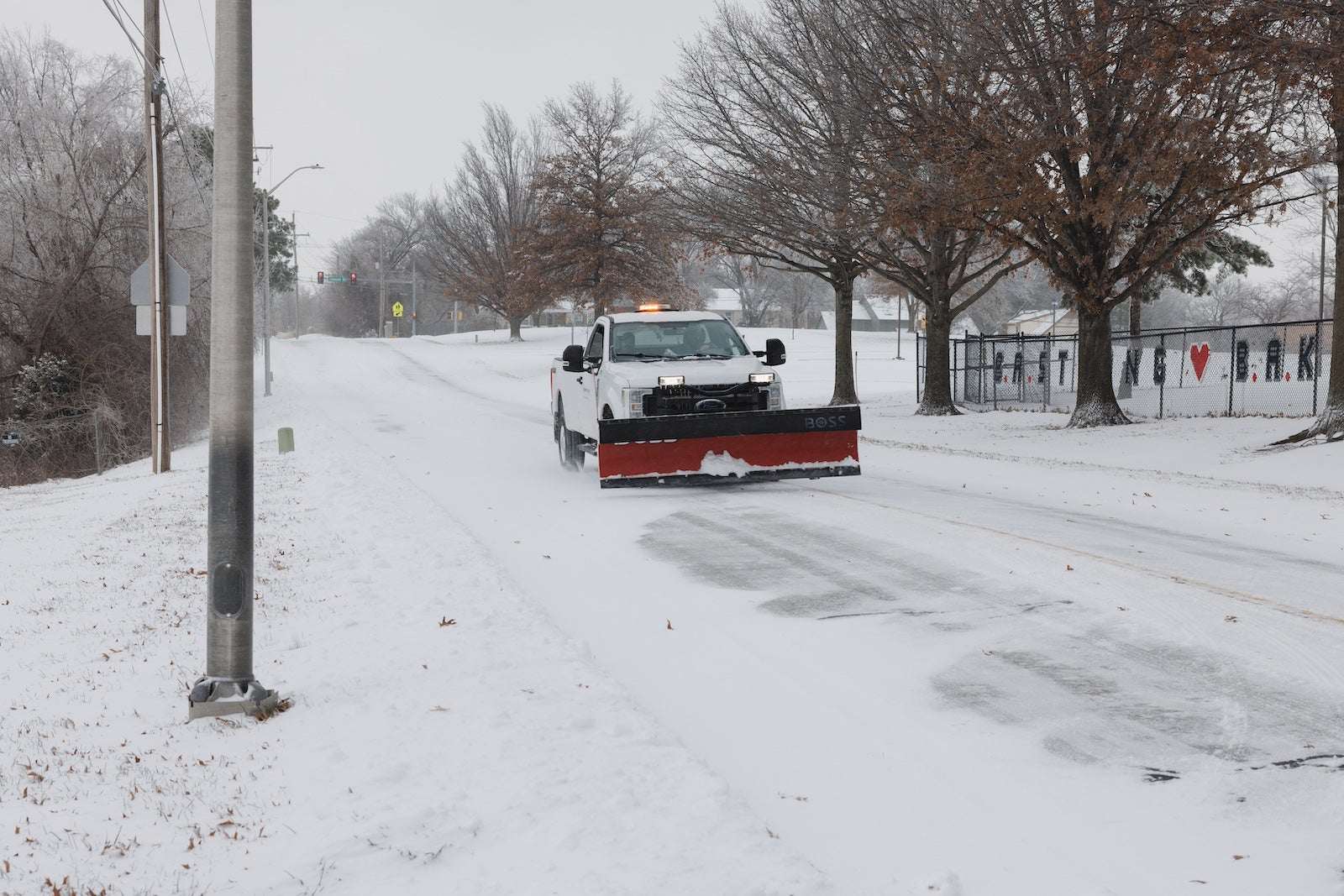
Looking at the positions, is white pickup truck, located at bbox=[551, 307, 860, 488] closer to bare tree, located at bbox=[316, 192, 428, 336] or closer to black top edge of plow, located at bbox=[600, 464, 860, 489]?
black top edge of plow, located at bbox=[600, 464, 860, 489]

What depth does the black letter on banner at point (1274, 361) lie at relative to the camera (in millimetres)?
25234

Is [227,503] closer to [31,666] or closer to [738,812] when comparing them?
[31,666]

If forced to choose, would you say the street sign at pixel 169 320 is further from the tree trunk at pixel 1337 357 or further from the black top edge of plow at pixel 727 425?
the tree trunk at pixel 1337 357

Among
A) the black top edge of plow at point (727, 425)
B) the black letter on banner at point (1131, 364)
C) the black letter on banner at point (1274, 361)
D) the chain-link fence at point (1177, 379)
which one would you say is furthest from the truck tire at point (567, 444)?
the black letter on banner at point (1131, 364)

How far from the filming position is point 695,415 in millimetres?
12297

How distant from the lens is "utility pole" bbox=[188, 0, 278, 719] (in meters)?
5.46

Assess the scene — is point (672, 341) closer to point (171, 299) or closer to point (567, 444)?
point (567, 444)

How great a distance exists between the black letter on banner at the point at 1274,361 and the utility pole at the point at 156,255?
890 inches

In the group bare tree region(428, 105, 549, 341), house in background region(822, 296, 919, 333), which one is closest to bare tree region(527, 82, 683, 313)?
bare tree region(428, 105, 549, 341)

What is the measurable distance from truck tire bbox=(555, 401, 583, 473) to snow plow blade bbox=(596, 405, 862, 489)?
8.30ft

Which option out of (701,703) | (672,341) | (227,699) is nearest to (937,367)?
(672,341)

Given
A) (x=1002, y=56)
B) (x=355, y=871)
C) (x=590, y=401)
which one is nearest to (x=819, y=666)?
(x=355, y=871)

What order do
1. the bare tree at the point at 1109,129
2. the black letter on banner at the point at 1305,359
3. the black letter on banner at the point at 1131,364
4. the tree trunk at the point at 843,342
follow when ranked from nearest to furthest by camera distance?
1. the bare tree at the point at 1109,129
2. the black letter on banner at the point at 1305,359
3. the tree trunk at the point at 843,342
4. the black letter on banner at the point at 1131,364

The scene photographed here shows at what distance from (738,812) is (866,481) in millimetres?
10244
